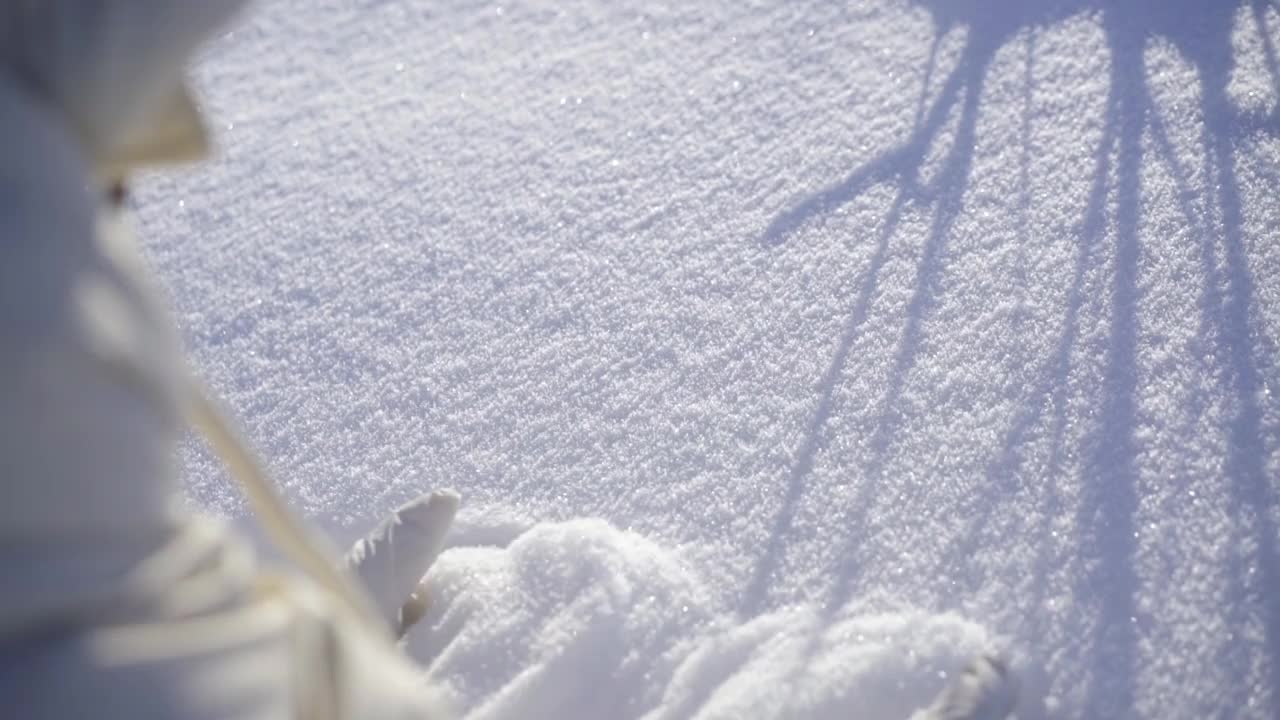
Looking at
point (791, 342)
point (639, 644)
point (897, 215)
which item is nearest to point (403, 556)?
point (639, 644)

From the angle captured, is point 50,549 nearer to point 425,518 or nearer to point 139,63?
point 139,63

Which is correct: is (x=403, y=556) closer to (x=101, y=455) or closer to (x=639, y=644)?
(x=639, y=644)

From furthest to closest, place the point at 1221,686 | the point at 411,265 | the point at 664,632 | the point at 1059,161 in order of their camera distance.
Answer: the point at 411,265 → the point at 1059,161 → the point at 664,632 → the point at 1221,686

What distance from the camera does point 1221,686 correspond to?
0.91m

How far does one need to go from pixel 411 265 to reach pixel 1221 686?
120 centimetres

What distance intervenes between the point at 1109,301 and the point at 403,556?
2.83 ft

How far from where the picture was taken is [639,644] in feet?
3.50

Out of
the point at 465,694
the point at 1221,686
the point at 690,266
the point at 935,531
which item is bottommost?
the point at 1221,686

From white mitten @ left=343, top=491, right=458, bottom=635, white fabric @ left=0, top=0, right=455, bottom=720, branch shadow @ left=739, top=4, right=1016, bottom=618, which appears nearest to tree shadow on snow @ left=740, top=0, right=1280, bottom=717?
branch shadow @ left=739, top=4, right=1016, bottom=618

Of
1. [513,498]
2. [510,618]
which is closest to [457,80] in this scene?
[513,498]

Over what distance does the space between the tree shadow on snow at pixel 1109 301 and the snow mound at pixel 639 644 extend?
0.17 ft

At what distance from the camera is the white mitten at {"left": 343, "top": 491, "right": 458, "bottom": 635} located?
44.1 inches

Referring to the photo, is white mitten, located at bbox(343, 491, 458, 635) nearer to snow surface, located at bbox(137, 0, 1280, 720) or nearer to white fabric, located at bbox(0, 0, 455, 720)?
snow surface, located at bbox(137, 0, 1280, 720)

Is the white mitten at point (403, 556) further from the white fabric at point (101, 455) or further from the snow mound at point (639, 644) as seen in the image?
the white fabric at point (101, 455)
